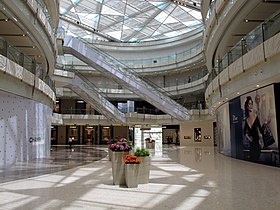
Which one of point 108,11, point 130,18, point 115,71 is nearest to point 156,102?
point 115,71

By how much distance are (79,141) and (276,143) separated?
36.5m

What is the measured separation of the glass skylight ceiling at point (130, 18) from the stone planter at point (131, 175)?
27071 millimetres

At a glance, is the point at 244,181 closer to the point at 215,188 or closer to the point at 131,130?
the point at 215,188

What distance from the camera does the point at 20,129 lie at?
15.9 meters

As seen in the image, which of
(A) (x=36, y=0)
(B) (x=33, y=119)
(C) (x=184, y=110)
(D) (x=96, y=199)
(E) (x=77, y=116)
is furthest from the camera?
(E) (x=77, y=116)

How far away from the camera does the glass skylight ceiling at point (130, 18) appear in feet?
119

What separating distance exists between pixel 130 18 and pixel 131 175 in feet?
116

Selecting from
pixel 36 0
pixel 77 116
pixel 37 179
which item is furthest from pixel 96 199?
pixel 77 116

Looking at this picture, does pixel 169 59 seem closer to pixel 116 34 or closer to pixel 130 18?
pixel 130 18

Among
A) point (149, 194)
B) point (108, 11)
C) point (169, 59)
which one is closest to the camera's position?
point (149, 194)

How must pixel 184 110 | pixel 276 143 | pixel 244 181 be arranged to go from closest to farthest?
pixel 244 181
pixel 276 143
pixel 184 110

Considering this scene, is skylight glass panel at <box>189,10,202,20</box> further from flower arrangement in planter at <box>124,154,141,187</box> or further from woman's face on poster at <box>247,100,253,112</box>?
flower arrangement in planter at <box>124,154,141,187</box>

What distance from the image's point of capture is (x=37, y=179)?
946 cm

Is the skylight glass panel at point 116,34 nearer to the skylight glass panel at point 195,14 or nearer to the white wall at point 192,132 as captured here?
the skylight glass panel at point 195,14
